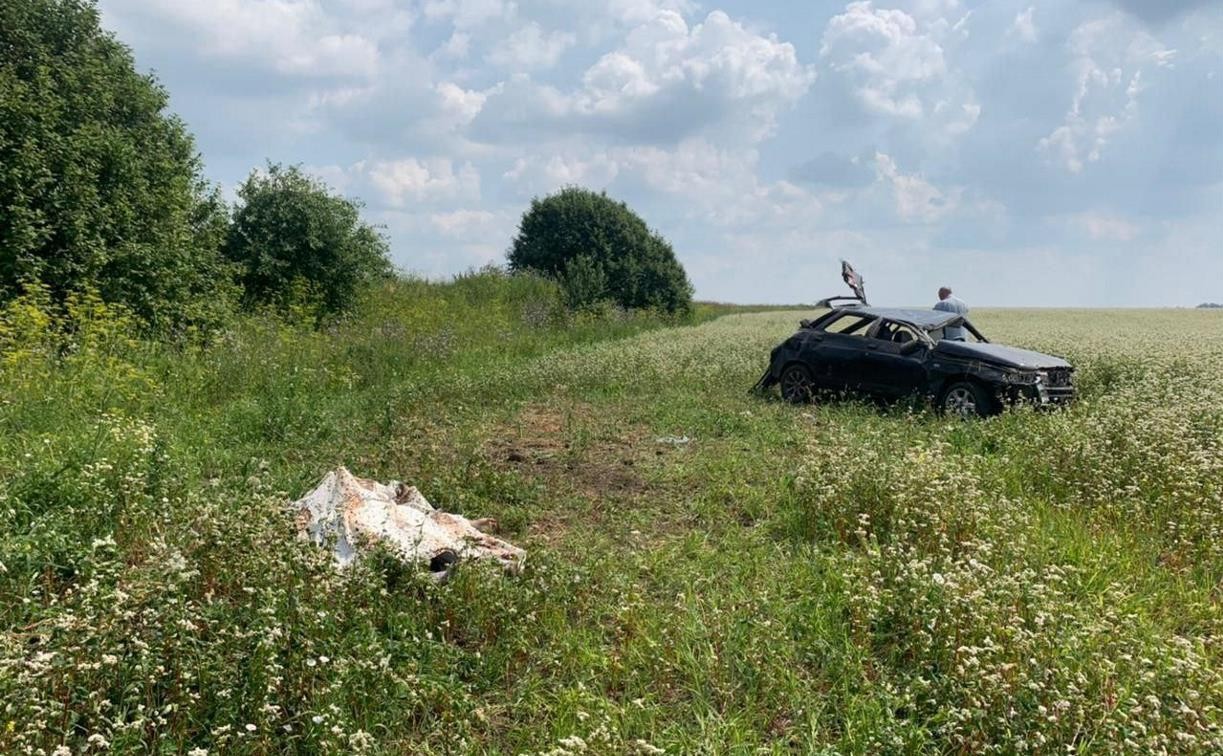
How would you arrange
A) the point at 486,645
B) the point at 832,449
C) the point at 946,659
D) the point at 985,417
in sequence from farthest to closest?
the point at 985,417
the point at 832,449
the point at 486,645
the point at 946,659

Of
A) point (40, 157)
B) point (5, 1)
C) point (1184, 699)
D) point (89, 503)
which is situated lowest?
point (1184, 699)

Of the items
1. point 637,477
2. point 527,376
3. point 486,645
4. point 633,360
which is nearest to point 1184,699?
point 486,645

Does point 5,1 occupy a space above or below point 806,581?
above

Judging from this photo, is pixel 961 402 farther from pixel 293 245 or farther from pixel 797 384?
pixel 293 245

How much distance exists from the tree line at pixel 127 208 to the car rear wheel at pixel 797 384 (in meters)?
11.1

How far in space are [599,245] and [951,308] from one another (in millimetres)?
27419

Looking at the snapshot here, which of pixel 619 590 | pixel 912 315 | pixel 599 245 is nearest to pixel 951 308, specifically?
pixel 912 315

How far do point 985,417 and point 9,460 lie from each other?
33.5 ft

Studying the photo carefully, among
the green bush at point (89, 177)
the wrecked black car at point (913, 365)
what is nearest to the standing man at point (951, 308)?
the wrecked black car at point (913, 365)

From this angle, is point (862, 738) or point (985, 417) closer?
point (862, 738)

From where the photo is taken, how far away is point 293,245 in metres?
18.6

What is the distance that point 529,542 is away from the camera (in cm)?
541

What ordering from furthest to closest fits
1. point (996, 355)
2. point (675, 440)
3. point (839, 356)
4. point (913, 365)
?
point (839, 356), point (913, 365), point (996, 355), point (675, 440)

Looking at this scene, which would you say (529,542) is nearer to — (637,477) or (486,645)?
(486,645)
